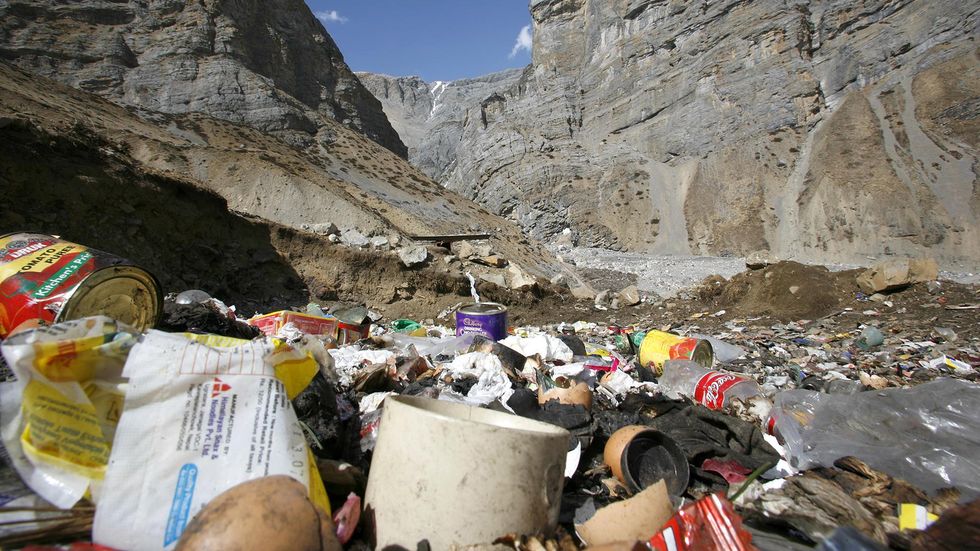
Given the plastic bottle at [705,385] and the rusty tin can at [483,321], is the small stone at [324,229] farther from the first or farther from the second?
the plastic bottle at [705,385]

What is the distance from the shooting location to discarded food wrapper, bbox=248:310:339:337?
12.8 feet

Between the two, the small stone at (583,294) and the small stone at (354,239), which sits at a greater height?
the small stone at (354,239)

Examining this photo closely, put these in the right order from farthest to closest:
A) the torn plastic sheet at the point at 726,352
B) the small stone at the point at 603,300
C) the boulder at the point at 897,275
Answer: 1. the small stone at the point at 603,300
2. the boulder at the point at 897,275
3. the torn plastic sheet at the point at 726,352

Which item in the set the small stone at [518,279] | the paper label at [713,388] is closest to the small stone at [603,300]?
the small stone at [518,279]

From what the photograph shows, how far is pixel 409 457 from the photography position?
1.34 m

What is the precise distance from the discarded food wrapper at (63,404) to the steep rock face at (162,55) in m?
26.0

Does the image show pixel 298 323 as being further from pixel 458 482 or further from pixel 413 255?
pixel 413 255

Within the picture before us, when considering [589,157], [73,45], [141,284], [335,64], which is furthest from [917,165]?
[73,45]

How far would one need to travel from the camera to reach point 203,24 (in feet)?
88.4

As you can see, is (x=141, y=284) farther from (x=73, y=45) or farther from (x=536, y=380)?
(x=73, y=45)

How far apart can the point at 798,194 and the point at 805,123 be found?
5.94 meters

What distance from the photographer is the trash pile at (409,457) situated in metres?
1.19

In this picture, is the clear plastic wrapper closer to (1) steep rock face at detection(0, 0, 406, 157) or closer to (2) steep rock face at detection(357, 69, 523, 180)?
(1) steep rock face at detection(0, 0, 406, 157)

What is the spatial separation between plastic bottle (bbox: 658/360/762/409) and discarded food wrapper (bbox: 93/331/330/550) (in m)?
2.66
